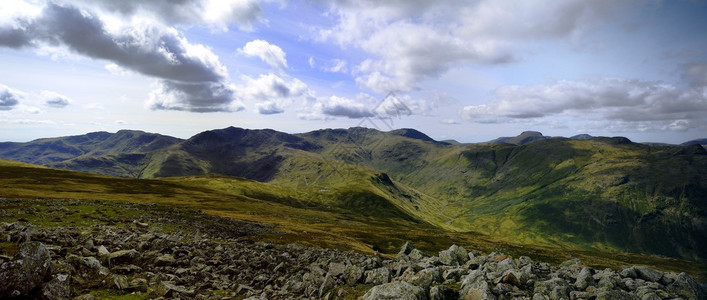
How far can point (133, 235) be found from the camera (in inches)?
1220

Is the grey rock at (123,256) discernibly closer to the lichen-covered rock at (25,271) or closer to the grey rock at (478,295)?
the lichen-covered rock at (25,271)

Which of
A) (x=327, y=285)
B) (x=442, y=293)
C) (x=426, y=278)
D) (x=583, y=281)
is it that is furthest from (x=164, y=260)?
(x=583, y=281)

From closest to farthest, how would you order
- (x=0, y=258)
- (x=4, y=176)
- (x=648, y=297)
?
(x=0, y=258), (x=648, y=297), (x=4, y=176)

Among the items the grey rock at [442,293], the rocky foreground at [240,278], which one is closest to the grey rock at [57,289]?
the rocky foreground at [240,278]

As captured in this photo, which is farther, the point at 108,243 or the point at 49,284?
the point at 108,243

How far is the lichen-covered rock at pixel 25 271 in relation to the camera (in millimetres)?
13875

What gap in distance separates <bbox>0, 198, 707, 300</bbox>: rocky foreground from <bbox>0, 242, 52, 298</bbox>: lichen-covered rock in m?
0.04

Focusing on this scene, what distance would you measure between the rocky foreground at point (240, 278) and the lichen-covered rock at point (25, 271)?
4cm

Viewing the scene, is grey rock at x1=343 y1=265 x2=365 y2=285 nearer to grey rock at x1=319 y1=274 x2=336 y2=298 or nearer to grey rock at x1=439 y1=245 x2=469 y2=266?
grey rock at x1=319 y1=274 x2=336 y2=298

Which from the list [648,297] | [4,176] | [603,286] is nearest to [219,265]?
[603,286]

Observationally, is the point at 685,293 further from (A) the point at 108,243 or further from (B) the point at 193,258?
(A) the point at 108,243

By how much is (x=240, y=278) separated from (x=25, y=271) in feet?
49.0

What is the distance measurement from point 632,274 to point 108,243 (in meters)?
44.3

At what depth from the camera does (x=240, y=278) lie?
2733 centimetres
